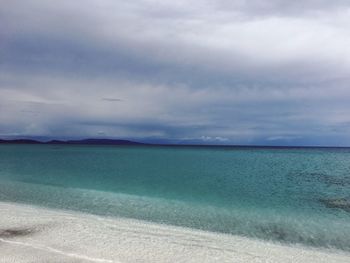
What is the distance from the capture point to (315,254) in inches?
482

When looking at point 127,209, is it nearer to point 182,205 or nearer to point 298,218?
point 182,205

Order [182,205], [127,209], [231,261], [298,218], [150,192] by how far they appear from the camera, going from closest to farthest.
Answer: [231,261]
[298,218]
[127,209]
[182,205]
[150,192]

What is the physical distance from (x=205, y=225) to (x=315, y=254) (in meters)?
6.13

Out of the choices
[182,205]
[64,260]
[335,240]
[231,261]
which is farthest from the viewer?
[182,205]

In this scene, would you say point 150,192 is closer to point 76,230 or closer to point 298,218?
point 298,218

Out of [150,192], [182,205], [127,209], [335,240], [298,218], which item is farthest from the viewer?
[150,192]

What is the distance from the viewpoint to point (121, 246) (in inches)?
427

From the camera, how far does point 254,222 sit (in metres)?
18.3

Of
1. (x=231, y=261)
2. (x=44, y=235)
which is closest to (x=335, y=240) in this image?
(x=231, y=261)

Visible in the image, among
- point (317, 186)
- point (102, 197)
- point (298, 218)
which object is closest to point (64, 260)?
point (298, 218)

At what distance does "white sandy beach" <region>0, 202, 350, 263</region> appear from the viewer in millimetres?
9766

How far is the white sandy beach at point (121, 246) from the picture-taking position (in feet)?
32.0

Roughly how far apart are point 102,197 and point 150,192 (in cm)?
484

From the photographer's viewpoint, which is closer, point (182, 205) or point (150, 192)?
point (182, 205)
